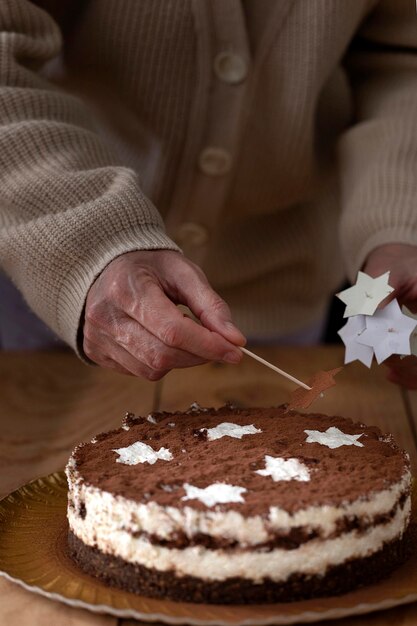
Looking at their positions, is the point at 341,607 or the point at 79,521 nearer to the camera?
the point at 341,607

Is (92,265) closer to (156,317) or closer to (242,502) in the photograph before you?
(156,317)

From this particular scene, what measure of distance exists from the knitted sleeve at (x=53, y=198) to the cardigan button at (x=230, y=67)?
0.30m

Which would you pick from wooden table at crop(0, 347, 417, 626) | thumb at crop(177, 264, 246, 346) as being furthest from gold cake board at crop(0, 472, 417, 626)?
thumb at crop(177, 264, 246, 346)

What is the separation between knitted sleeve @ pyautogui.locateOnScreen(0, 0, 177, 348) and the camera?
118 cm

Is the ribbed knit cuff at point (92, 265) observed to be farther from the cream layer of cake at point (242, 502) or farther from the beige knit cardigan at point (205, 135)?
the cream layer of cake at point (242, 502)

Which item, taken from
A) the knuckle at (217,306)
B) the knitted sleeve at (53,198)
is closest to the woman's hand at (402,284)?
the knuckle at (217,306)

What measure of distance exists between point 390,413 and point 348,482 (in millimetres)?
640

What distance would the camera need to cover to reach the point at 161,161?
1.67 meters

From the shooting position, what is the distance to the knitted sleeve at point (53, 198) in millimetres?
1184

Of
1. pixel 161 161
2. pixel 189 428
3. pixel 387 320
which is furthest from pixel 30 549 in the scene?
pixel 161 161

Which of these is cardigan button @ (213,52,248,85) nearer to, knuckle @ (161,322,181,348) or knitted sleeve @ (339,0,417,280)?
knitted sleeve @ (339,0,417,280)

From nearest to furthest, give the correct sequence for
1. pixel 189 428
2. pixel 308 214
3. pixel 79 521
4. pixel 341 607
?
1. pixel 341 607
2. pixel 79 521
3. pixel 189 428
4. pixel 308 214

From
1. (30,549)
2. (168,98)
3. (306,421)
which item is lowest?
(30,549)

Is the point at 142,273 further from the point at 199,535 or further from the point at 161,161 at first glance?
the point at 161,161
